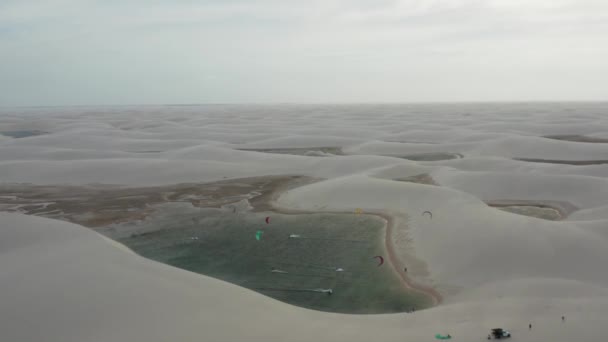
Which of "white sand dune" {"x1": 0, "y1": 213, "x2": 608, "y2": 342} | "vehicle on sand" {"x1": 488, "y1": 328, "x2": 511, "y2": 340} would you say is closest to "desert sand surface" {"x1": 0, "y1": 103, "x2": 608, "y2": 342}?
"white sand dune" {"x1": 0, "y1": 213, "x2": 608, "y2": 342}

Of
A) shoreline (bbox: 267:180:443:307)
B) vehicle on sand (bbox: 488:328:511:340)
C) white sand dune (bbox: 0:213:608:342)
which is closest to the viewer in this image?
vehicle on sand (bbox: 488:328:511:340)

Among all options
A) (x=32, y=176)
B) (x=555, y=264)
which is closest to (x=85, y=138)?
Result: (x=32, y=176)

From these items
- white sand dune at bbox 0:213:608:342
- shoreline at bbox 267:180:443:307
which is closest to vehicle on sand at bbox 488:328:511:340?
white sand dune at bbox 0:213:608:342

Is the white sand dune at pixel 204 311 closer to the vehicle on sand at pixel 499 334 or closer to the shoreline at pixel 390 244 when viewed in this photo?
the vehicle on sand at pixel 499 334

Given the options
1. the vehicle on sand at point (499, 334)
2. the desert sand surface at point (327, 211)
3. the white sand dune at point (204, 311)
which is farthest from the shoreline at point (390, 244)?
the vehicle on sand at point (499, 334)

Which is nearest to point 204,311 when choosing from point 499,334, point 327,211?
point 499,334

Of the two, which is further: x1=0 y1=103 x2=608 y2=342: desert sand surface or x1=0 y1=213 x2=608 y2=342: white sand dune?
x1=0 y1=103 x2=608 y2=342: desert sand surface

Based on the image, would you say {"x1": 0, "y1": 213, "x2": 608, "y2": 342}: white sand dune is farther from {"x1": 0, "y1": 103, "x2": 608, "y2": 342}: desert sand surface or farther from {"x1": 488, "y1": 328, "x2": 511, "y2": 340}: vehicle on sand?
{"x1": 488, "y1": 328, "x2": 511, "y2": 340}: vehicle on sand

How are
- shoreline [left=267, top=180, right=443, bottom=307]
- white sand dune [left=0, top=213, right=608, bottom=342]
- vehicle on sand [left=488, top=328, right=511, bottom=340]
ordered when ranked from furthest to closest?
shoreline [left=267, top=180, right=443, bottom=307]
white sand dune [left=0, top=213, right=608, bottom=342]
vehicle on sand [left=488, top=328, right=511, bottom=340]

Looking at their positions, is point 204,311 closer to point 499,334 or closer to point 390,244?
point 499,334

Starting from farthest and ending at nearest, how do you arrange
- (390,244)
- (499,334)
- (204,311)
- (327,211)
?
1. (327,211)
2. (390,244)
3. (204,311)
4. (499,334)

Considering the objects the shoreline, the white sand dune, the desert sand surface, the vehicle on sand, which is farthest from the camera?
the shoreline
